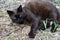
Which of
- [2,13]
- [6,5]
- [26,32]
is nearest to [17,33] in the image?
[26,32]

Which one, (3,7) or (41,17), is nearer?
(41,17)

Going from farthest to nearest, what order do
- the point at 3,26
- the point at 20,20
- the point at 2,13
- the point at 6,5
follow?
1. the point at 6,5
2. the point at 2,13
3. the point at 3,26
4. the point at 20,20

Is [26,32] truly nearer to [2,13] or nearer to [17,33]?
[17,33]

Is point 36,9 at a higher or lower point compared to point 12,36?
higher

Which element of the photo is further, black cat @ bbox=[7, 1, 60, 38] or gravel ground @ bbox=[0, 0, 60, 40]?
black cat @ bbox=[7, 1, 60, 38]

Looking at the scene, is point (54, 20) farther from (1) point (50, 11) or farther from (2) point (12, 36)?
(2) point (12, 36)

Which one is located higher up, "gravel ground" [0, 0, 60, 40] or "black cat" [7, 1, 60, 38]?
"black cat" [7, 1, 60, 38]

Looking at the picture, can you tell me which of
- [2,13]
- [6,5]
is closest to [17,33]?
[2,13]

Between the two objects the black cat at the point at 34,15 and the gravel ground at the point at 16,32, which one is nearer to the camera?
the gravel ground at the point at 16,32

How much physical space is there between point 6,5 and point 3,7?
6.5 inches

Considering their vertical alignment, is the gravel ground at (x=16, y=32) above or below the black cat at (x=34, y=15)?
below

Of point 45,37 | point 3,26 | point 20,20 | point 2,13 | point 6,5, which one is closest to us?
point 45,37

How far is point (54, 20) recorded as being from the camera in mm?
5094

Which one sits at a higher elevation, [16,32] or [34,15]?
[34,15]
